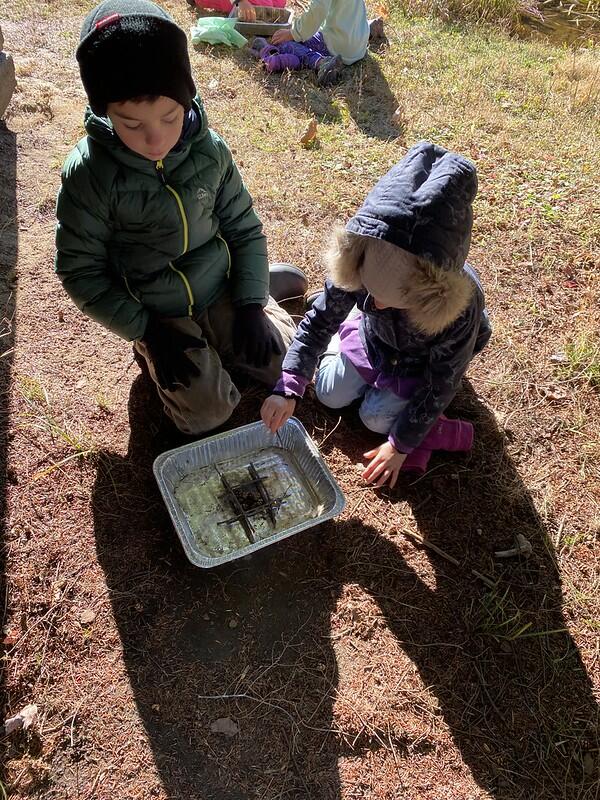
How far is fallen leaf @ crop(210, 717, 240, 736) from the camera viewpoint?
1702 millimetres

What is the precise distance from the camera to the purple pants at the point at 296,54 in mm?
5207

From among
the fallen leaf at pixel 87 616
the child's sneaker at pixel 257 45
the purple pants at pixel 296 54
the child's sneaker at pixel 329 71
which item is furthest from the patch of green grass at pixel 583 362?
the child's sneaker at pixel 257 45

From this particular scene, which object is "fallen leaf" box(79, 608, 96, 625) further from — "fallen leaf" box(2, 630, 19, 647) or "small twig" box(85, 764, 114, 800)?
"small twig" box(85, 764, 114, 800)

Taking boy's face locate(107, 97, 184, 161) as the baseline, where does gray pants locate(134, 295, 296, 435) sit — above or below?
below

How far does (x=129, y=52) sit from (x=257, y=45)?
479cm

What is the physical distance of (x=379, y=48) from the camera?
600cm

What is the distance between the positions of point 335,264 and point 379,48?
532 centimetres

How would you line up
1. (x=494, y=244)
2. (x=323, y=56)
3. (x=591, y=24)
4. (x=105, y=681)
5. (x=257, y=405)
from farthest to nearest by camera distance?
(x=591, y=24) → (x=323, y=56) → (x=494, y=244) → (x=257, y=405) → (x=105, y=681)

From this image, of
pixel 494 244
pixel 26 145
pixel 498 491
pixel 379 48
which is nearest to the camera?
pixel 498 491

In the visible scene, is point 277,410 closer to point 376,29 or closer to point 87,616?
point 87,616

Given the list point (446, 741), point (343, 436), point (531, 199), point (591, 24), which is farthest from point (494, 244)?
point (591, 24)

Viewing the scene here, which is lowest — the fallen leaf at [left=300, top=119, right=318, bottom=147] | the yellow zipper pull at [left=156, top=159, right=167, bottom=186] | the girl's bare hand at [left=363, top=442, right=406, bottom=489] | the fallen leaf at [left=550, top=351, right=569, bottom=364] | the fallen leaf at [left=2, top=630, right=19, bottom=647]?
the fallen leaf at [left=2, top=630, right=19, bottom=647]

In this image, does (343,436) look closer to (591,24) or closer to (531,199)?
(531,199)

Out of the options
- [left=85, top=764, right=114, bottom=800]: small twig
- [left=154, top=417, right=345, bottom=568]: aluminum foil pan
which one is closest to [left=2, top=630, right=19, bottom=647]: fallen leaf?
[left=85, top=764, right=114, bottom=800]: small twig
